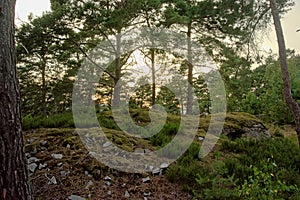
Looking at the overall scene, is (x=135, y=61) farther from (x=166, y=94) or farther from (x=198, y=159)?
(x=198, y=159)

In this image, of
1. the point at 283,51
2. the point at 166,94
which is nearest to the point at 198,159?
the point at 283,51

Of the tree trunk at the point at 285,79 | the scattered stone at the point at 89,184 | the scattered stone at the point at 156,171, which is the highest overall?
the tree trunk at the point at 285,79

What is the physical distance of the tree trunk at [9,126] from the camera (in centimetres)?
245

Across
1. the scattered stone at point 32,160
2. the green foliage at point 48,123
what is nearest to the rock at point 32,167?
the scattered stone at point 32,160

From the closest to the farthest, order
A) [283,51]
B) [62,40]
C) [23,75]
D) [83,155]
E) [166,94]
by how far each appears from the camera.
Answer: [83,155], [283,51], [62,40], [23,75], [166,94]

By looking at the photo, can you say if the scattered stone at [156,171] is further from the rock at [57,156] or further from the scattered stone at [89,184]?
the rock at [57,156]

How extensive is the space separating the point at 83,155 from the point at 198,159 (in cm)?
195

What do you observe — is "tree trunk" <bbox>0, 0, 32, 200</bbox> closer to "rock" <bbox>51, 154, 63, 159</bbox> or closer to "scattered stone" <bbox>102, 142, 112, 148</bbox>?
"rock" <bbox>51, 154, 63, 159</bbox>

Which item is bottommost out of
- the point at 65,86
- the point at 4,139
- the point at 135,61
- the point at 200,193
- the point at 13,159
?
the point at 200,193

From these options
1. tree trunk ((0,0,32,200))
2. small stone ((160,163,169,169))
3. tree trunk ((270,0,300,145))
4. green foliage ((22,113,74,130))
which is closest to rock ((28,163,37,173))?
tree trunk ((0,0,32,200))

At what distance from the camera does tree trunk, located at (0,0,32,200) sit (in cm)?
245

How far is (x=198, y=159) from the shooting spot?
490cm

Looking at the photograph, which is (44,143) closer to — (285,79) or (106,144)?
(106,144)

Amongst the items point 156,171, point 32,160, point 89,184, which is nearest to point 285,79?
point 156,171
